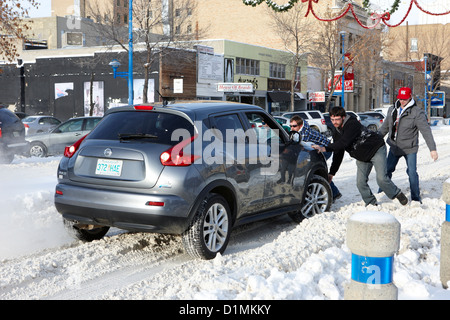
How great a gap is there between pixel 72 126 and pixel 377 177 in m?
12.5

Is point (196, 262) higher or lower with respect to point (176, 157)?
lower

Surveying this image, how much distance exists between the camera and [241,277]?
15.0ft

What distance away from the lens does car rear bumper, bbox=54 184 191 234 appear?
205 inches

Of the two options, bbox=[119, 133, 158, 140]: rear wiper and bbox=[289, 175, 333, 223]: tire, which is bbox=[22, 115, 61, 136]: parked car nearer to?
bbox=[289, 175, 333, 223]: tire

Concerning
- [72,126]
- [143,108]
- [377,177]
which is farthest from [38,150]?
[143,108]

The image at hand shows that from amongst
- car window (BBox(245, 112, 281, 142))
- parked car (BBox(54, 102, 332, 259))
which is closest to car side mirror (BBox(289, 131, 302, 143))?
car window (BBox(245, 112, 281, 142))

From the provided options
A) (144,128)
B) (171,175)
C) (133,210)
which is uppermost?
(144,128)

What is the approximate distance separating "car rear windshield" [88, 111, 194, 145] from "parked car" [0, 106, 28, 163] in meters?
9.55

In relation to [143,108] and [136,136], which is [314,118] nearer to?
[143,108]

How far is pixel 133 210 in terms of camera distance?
17.2ft

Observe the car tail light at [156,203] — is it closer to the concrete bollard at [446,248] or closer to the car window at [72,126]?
the concrete bollard at [446,248]

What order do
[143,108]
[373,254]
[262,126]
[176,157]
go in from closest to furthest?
1. [373,254]
2. [176,157]
3. [143,108]
4. [262,126]
